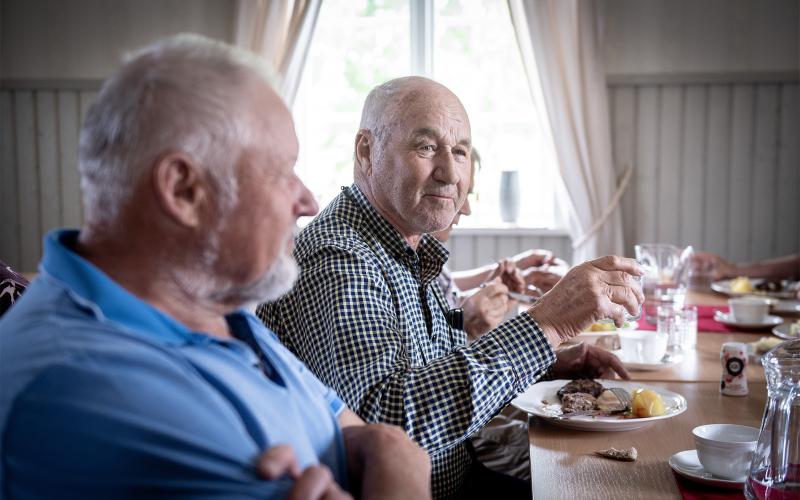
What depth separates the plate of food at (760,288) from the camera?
2.89m

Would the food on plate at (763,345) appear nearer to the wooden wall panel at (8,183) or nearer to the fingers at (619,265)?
the fingers at (619,265)

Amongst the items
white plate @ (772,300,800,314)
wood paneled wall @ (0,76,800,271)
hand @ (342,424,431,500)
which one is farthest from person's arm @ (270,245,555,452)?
wood paneled wall @ (0,76,800,271)

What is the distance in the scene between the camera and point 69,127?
486cm

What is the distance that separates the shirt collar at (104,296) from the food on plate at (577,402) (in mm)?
856

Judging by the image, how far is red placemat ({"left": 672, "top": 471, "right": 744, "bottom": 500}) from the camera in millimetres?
1046

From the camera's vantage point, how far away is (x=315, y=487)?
752mm

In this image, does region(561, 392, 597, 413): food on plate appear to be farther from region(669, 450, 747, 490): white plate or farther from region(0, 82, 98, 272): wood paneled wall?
region(0, 82, 98, 272): wood paneled wall

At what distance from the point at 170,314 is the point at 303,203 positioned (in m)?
0.20

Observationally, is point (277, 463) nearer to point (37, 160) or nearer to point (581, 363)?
point (581, 363)

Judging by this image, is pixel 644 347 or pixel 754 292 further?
pixel 754 292

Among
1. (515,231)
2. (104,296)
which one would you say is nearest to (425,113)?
(104,296)

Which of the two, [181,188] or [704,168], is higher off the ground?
[704,168]

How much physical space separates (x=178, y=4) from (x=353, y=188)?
355cm

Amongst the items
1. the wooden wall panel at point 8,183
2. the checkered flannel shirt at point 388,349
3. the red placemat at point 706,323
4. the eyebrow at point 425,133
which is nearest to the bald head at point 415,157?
the eyebrow at point 425,133
